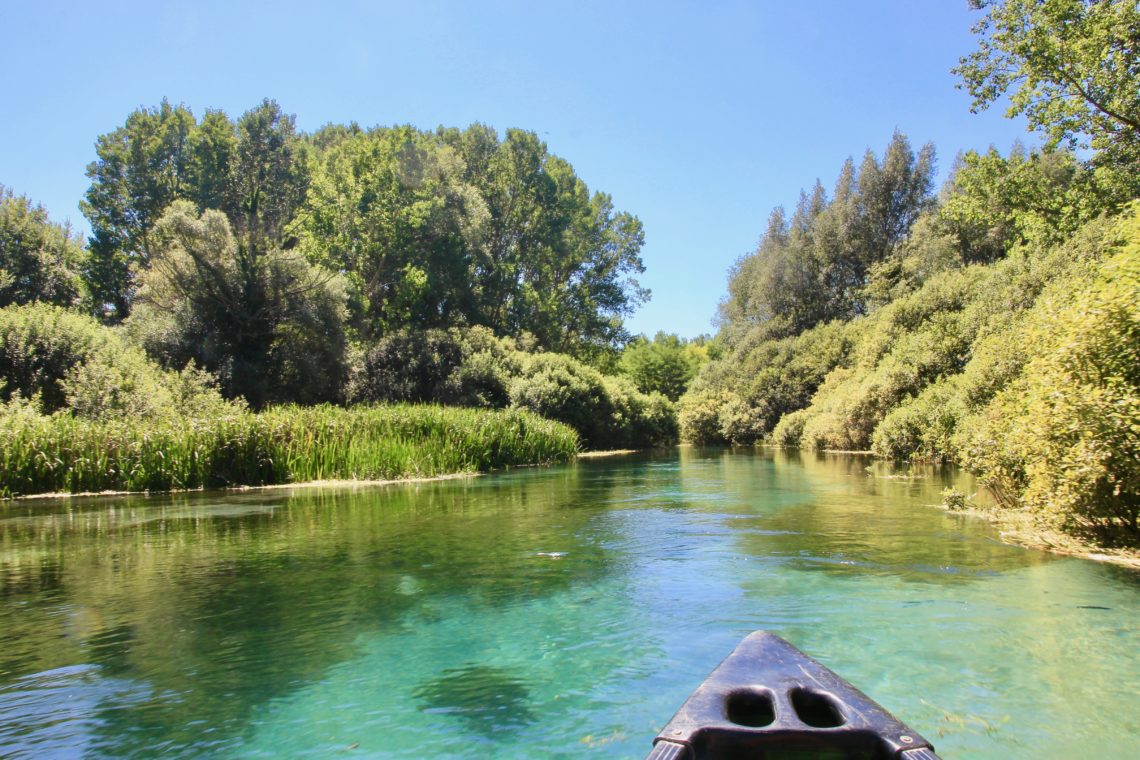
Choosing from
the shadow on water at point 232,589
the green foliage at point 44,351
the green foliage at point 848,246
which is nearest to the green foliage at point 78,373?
the green foliage at point 44,351

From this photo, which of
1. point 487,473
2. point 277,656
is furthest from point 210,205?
point 277,656

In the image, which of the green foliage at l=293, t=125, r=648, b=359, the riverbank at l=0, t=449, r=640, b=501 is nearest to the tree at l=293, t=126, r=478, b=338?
the green foliage at l=293, t=125, r=648, b=359

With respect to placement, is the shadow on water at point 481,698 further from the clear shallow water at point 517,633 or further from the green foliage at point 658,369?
the green foliage at point 658,369

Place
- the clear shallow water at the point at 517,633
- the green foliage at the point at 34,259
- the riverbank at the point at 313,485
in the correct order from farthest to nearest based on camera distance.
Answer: the green foliage at the point at 34,259
the riverbank at the point at 313,485
the clear shallow water at the point at 517,633

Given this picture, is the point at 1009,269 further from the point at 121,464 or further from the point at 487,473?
the point at 121,464

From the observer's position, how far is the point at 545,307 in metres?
46.8

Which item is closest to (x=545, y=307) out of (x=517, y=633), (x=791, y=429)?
(x=791, y=429)

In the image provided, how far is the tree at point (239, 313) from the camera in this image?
27.2 meters

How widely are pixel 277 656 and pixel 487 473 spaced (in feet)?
51.2

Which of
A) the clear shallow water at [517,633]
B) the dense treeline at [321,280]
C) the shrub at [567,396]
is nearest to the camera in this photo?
the clear shallow water at [517,633]

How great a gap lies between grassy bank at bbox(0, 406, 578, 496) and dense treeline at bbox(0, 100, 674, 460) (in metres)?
2.02

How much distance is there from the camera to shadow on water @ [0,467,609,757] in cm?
400

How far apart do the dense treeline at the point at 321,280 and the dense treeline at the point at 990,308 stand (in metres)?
9.77

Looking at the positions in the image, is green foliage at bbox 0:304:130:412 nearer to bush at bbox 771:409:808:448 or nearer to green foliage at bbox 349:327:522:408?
green foliage at bbox 349:327:522:408
